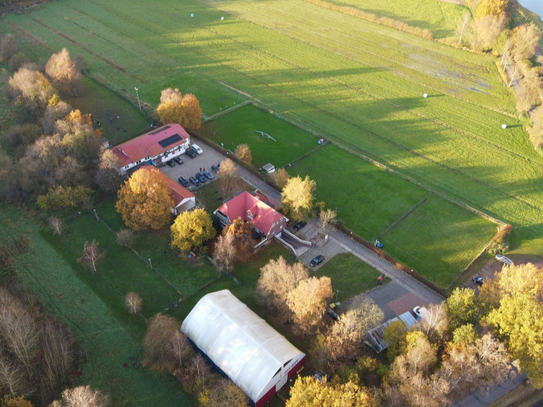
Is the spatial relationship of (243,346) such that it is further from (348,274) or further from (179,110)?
Result: (179,110)

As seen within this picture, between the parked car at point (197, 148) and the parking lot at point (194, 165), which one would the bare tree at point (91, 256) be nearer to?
the parking lot at point (194, 165)

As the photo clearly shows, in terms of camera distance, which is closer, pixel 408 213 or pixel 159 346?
pixel 159 346

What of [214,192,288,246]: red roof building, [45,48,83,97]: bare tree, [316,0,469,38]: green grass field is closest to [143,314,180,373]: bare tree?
[214,192,288,246]: red roof building

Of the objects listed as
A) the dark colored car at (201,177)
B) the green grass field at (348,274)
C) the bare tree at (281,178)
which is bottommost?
the green grass field at (348,274)

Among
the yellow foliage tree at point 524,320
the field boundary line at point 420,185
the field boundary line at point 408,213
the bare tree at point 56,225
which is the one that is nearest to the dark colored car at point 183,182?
the bare tree at point 56,225

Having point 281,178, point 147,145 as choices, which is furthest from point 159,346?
point 147,145

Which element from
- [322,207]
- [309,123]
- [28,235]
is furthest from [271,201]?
[28,235]

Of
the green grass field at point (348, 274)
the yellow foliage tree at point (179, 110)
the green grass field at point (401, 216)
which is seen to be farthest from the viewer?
the yellow foliage tree at point (179, 110)

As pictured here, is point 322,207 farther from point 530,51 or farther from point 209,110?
point 530,51

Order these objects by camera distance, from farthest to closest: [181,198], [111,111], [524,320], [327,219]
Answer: [111,111], [181,198], [327,219], [524,320]
